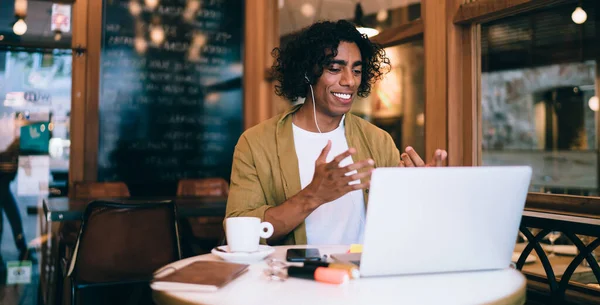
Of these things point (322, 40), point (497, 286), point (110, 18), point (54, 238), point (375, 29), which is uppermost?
point (110, 18)

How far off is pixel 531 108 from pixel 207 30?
3.87 meters

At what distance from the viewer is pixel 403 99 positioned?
3.11m

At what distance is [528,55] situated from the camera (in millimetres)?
5602

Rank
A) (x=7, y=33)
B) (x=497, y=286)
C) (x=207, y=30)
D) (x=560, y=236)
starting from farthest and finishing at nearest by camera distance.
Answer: (x=207, y=30) → (x=7, y=33) → (x=560, y=236) → (x=497, y=286)

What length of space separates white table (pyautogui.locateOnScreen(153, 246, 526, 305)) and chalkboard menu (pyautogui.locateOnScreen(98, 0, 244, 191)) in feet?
9.93

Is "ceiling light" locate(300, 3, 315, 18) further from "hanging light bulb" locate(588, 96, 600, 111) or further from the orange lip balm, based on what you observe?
the orange lip balm

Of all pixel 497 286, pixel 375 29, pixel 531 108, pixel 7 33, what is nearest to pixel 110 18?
pixel 7 33

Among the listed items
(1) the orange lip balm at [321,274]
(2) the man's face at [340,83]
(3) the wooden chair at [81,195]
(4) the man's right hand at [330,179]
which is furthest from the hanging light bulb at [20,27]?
(1) the orange lip balm at [321,274]

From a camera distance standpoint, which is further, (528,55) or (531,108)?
(531,108)

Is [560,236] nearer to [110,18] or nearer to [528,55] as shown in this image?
[110,18]

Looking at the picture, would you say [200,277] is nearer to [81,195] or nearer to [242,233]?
[242,233]

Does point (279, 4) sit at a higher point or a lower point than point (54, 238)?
higher

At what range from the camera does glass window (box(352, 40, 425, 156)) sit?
2.81 meters

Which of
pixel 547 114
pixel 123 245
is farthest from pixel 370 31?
pixel 547 114
